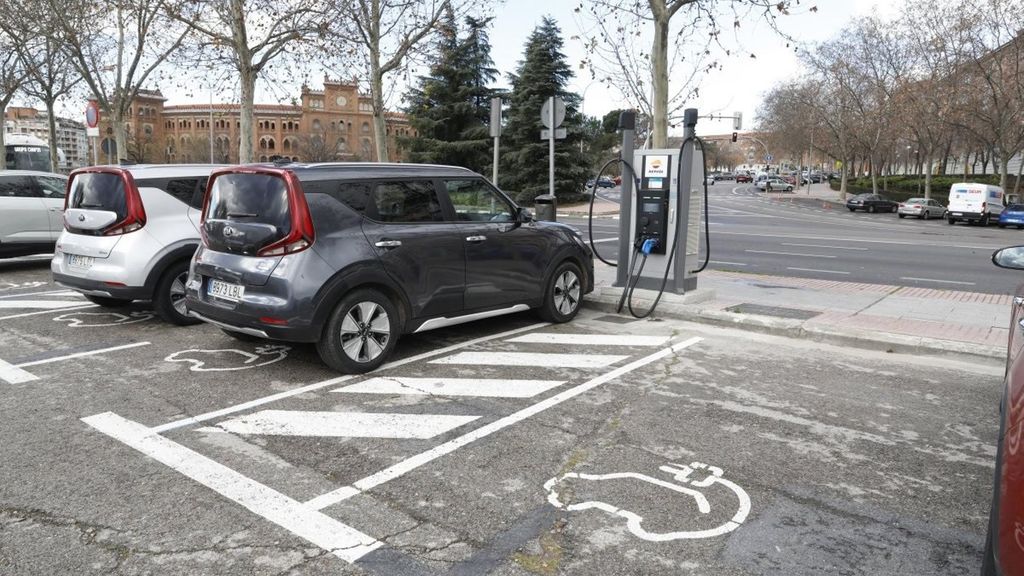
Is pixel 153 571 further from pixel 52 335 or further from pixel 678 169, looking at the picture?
pixel 678 169

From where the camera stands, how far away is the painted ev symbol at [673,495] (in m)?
3.33

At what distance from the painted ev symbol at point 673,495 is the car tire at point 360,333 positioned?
2507 millimetres

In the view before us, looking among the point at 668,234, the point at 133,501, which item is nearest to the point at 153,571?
the point at 133,501

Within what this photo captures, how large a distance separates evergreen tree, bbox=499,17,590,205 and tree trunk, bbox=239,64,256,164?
23735mm

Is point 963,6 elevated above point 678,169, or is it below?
above

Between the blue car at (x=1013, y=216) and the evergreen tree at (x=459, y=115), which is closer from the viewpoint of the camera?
the blue car at (x=1013, y=216)

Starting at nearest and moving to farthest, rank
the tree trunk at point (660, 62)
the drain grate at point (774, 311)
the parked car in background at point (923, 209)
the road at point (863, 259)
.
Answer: the drain grate at point (774, 311) < the tree trunk at point (660, 62) < the road at point (863, 259) < the parked car in background at point (923, 209)

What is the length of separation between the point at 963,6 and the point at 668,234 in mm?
41587

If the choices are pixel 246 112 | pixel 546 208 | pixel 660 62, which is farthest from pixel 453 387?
pixel 246 112

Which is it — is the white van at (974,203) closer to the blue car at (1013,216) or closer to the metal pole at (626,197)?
the blue car at (1013,216)

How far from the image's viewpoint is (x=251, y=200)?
5.88 metres

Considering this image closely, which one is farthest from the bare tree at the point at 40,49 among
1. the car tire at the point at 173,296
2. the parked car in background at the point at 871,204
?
the parked car in background at the point at 871,204

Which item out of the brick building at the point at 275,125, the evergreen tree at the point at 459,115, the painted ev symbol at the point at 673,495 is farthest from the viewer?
the brick building at the point at 275,125

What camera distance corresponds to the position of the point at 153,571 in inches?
116
